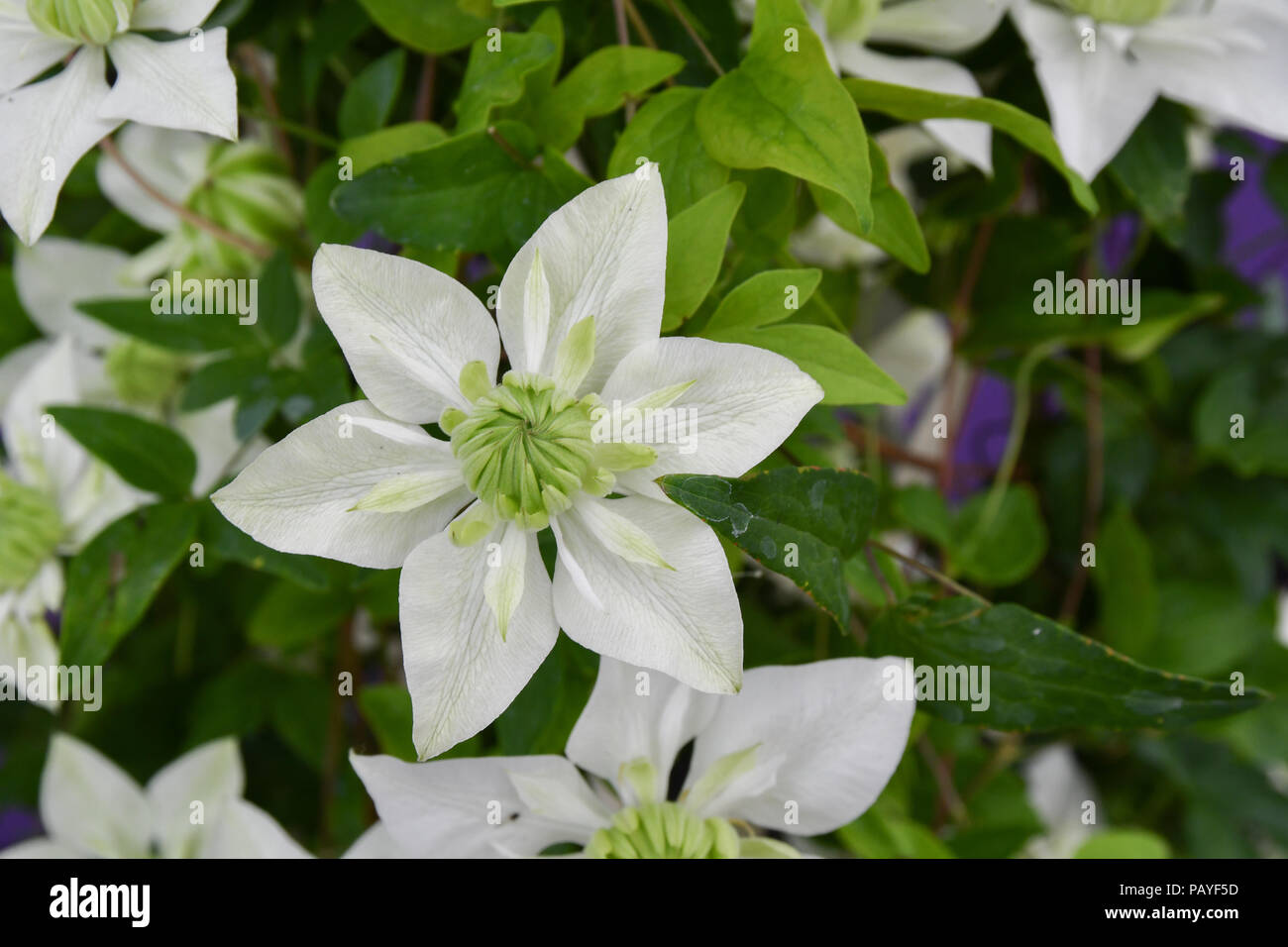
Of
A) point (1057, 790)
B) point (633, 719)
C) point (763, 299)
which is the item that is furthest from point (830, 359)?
point (1057, 790)

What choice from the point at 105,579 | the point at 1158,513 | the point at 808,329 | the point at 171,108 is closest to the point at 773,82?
the point at 808,329

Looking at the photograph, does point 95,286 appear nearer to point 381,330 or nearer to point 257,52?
point 257,52

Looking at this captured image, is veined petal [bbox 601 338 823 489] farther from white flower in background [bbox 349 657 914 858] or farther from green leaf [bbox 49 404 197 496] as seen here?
green leaf [bbox 49 404 197 496]

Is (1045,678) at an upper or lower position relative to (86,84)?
lower

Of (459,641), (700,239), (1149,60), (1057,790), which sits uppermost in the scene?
(1149,60)

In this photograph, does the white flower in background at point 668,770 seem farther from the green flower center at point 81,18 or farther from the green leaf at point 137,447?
the green flower center at point 81,18

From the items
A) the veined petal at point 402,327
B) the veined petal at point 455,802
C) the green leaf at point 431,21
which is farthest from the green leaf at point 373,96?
the veined petal at point 455,802

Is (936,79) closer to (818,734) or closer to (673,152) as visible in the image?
(673,152)
